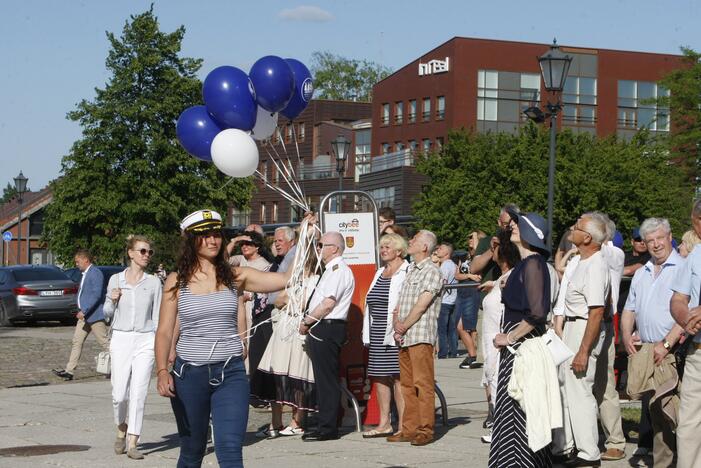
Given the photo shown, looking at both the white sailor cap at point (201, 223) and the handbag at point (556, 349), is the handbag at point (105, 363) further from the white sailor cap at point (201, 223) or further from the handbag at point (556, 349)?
the handbag at point (556, 349)

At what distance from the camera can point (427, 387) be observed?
10.8 m

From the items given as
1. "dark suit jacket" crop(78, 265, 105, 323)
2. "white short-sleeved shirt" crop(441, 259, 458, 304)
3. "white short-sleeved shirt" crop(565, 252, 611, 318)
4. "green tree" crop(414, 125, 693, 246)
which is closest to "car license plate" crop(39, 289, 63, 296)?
"dark suit jacket" crop(78, 265, 105, 323)

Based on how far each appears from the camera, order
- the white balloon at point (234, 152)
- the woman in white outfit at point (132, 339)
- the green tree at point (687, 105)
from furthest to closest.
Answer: the green tree at point (687, 105), the white balloon at point (234, 152), the woman in white outfit at point (132, 339)

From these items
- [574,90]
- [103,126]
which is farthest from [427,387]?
[574,90]

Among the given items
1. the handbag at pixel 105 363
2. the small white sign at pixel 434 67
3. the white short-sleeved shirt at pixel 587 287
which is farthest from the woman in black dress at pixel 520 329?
the small white sign at pixel 434 67

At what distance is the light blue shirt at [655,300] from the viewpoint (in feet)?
30.4

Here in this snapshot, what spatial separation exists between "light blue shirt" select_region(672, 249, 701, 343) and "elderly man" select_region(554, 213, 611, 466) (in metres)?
1.29

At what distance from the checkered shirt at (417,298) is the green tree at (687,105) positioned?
144 feet

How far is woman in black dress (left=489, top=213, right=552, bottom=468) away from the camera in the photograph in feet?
27.4

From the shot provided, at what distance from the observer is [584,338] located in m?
9.15

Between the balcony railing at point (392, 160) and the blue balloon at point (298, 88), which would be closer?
the blue balloon at point (298, 88)

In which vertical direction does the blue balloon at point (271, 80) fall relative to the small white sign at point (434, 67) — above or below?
below

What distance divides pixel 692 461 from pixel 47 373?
1331 centimetres

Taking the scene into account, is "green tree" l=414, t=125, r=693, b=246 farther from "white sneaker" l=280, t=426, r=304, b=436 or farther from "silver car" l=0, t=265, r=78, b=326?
"white sneaker" l=280, t=426, r=304, b=436
